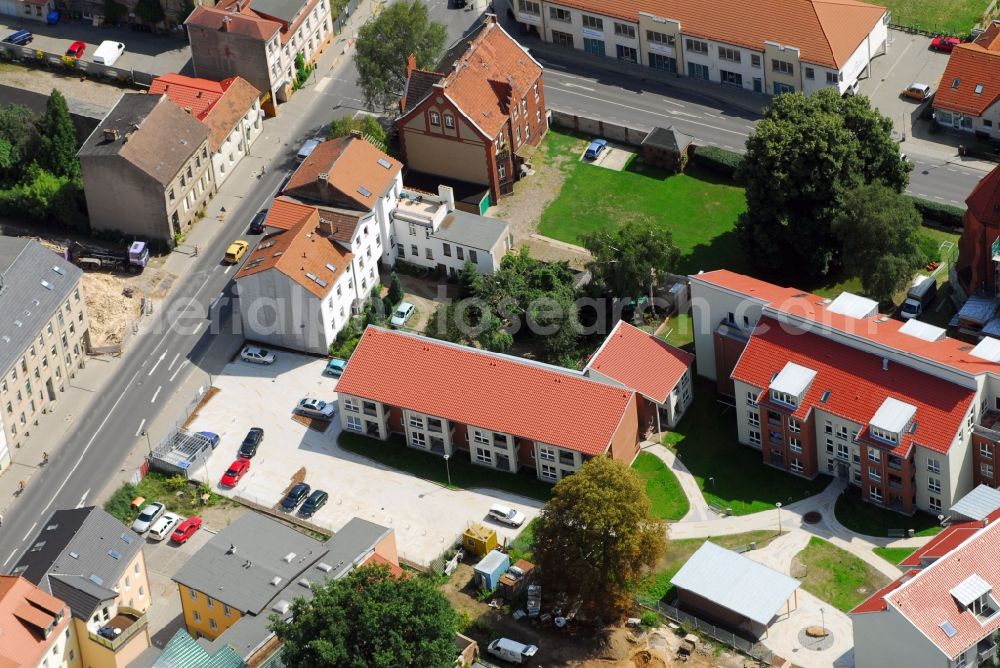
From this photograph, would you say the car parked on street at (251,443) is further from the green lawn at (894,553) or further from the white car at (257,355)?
the green lawn at (894,553)

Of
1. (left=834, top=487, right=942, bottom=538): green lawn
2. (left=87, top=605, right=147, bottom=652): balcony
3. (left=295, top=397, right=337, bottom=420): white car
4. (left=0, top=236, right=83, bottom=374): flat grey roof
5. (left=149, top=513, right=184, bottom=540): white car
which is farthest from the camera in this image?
(left=295, top=397, right=337, bottom=420): white car

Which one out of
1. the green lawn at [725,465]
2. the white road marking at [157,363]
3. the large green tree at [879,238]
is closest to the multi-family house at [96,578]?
the white road marking at [157,363]

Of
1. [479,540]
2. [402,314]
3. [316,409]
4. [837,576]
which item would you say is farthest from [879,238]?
[316,409]

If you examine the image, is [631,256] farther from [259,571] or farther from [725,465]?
[259,571]

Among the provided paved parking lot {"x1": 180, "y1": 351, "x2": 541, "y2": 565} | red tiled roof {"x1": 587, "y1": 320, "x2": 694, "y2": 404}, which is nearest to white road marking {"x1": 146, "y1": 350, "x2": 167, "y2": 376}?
paved parking lot {"x1": 180, "y1": 351, "x2": 541, "y2": 565}

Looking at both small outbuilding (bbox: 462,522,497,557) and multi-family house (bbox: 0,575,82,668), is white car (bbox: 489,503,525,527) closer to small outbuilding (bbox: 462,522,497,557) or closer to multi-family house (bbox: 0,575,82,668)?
small outbuilding (bbox: 462,522,497,557)

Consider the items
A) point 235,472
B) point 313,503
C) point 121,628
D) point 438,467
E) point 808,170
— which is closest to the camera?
point 121,628
